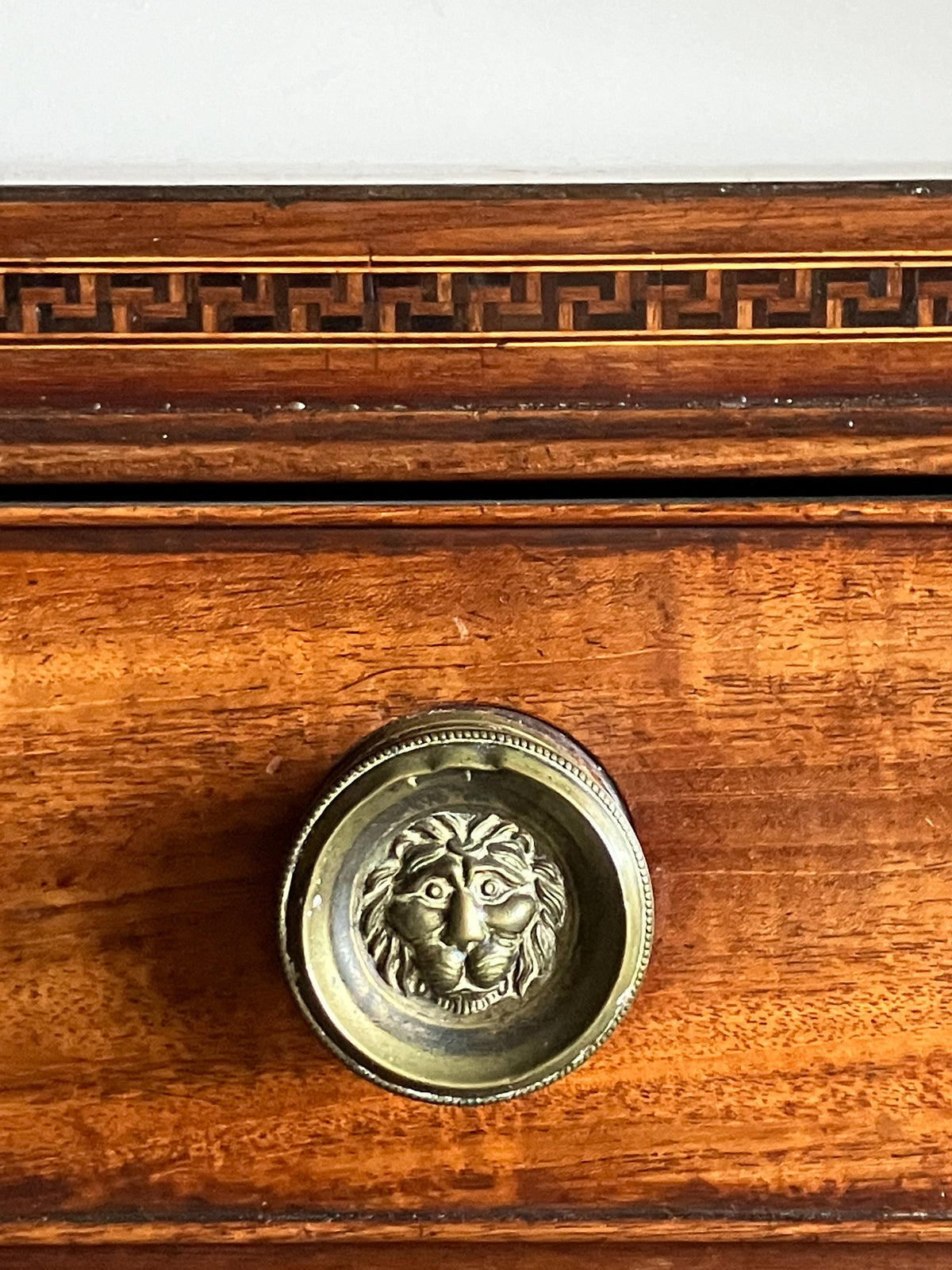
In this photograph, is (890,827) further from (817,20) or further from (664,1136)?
(817,20)

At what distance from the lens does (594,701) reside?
40 cm

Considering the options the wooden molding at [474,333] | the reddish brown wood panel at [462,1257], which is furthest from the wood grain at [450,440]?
the reddish brown wood panel at [462,1257]

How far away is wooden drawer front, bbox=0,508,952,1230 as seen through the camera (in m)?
0.40

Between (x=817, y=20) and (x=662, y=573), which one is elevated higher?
(x=817, y=20)

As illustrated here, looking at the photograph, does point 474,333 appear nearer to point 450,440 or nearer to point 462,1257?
point 450,440

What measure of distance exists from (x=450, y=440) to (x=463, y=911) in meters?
0.12

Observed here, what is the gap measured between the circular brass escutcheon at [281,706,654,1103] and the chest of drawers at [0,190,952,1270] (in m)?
0.03

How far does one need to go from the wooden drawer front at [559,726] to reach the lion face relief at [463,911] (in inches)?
1.3

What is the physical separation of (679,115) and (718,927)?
220 millimetres

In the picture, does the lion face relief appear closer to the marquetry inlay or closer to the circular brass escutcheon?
the circular brass escutcheon

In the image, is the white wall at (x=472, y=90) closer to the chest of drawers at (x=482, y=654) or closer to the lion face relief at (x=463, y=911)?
the chest of drawers at (x=482, y=654)

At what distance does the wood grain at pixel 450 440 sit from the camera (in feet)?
1.28

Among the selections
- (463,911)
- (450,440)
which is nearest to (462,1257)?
(463,911)

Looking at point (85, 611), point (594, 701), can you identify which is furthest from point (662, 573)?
point (85, 611)
